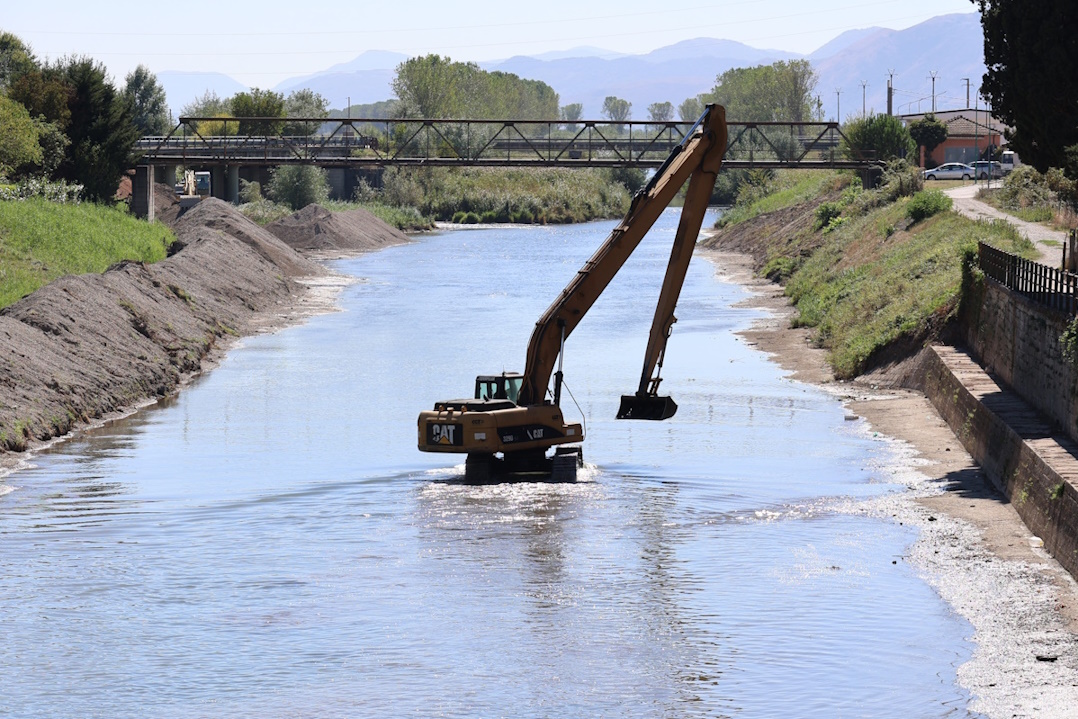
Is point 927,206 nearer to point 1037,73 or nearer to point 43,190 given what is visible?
point 1037,73

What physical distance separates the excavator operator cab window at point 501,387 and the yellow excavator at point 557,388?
0.02 meters

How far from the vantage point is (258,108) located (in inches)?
5251

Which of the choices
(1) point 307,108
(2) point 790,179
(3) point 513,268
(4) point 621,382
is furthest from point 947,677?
(1) point 307,108

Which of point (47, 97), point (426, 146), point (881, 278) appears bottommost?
point (881, 278)

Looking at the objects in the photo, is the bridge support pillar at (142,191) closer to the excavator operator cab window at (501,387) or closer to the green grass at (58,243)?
the green grass at (58,243)

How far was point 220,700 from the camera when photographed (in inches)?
658

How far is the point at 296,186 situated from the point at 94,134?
43852 millimetres

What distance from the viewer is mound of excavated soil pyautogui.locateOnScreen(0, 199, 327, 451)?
33.2m

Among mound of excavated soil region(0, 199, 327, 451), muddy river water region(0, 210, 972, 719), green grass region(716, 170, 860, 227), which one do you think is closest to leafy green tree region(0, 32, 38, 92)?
mound of excavated soil region(0, 199, 327, 451)

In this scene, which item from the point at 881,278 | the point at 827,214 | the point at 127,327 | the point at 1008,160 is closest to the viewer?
the point at 127,327

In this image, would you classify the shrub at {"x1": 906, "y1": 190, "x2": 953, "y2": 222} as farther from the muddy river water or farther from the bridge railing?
the muddy river water

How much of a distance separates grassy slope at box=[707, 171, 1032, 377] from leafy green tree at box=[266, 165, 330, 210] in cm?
5337

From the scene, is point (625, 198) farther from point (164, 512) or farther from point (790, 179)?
point (164, 512)

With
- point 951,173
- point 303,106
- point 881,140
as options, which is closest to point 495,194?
point 303,106
